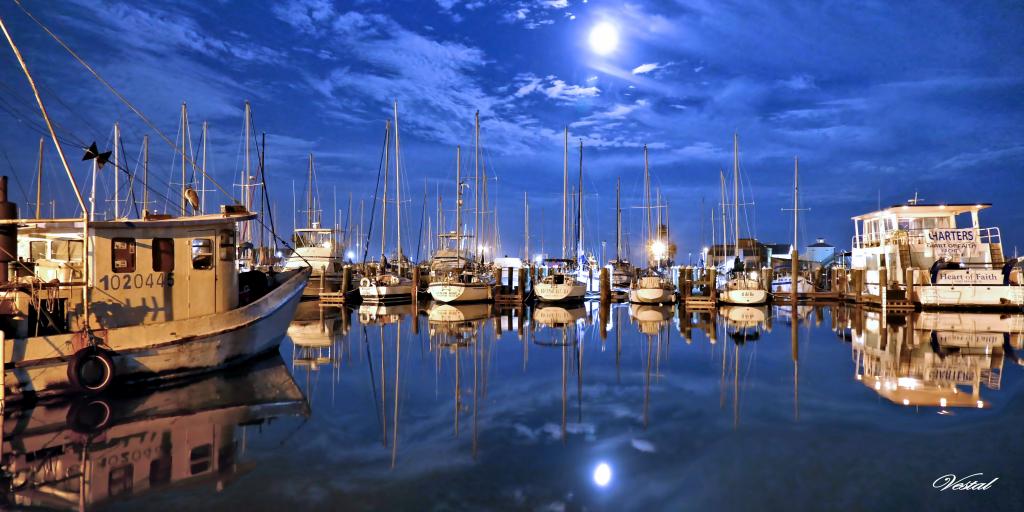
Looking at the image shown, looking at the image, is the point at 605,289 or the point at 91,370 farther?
the point at 605,289

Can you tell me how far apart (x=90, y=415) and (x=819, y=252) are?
83.2 metres

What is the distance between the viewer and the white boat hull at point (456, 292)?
1421 inches

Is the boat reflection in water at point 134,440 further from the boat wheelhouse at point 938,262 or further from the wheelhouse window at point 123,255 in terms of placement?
the boat wheelhouse at point 938,262

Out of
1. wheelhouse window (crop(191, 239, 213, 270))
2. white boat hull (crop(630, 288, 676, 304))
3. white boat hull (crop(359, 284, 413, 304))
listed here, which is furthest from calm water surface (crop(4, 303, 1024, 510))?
white boat hull (crop(359, 284, 413, 304))

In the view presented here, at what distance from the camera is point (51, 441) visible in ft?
29.7

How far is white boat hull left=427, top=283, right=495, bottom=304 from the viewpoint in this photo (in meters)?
36.1

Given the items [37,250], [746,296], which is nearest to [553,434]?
[37,250]

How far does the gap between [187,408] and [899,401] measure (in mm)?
13421

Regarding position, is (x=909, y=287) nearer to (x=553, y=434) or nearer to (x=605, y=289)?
(x=605, y=289)

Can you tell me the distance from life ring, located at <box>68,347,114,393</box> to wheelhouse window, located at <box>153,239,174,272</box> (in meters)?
2.28

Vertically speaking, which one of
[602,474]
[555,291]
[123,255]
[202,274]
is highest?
[123,255]

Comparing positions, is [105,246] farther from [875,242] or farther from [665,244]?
[665,244]

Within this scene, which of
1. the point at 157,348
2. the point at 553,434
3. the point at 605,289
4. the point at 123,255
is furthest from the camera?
the point at 605,289

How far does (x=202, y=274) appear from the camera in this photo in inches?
555
